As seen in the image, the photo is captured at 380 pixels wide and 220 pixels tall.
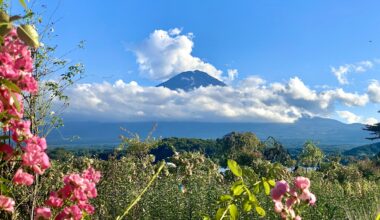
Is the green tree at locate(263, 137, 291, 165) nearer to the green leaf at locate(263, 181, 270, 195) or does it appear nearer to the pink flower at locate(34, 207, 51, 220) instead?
the green leaf at locate(263, 181, 270, 195)

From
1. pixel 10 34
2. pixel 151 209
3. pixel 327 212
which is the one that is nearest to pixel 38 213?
pixel 10 34

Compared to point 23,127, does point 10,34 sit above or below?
above

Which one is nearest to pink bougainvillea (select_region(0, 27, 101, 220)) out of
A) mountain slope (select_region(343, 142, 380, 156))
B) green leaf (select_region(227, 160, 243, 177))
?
green leaf (select_region(227, 160, 243, 177))

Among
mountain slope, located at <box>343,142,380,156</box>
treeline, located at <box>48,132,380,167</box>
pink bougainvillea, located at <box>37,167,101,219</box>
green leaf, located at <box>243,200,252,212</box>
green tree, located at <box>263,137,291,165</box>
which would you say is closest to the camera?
pink bougainvillea, located at <box>37,167,101,219</box>

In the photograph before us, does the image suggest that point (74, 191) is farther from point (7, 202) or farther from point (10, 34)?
point (10, 34)

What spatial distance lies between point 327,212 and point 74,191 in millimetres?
5514

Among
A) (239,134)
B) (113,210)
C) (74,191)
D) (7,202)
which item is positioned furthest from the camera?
(239,134)

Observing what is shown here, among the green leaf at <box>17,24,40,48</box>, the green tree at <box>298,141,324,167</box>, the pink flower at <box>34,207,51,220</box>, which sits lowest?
the green tree at <box>298,141,324,167</box>

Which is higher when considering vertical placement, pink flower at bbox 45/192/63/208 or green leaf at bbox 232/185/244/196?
green leaf at bbox 232/185/244/196

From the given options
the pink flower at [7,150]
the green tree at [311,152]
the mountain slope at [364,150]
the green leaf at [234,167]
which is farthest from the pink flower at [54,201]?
the mountain slope at [364,150]

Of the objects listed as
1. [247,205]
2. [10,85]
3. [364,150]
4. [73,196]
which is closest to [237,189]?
[247,205]

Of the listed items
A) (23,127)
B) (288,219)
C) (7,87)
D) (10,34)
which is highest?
(10,34)

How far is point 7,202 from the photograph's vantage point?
1801mm

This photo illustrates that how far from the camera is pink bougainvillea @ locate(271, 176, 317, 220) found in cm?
213
